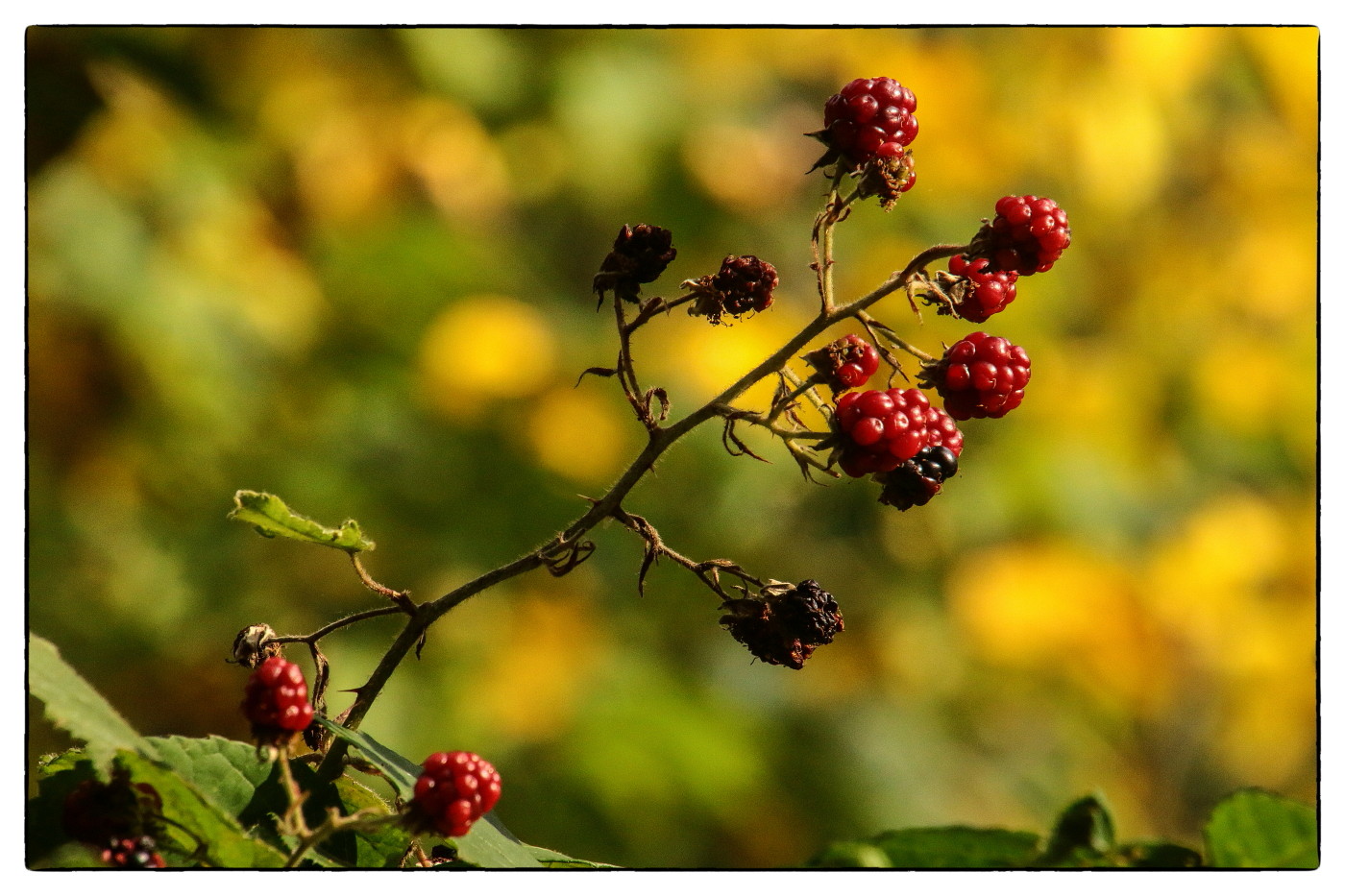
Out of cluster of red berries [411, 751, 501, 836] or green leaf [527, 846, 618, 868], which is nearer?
cluster of red berries [411, 751, 501, 836]

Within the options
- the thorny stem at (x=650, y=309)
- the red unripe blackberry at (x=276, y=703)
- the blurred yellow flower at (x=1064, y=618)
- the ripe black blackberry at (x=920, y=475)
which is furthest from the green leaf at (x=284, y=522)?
the blurred yellow flower at (x=1064, y=618)

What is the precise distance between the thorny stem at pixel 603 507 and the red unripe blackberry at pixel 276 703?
0.05m

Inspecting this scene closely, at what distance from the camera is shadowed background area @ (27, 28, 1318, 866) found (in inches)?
88.8

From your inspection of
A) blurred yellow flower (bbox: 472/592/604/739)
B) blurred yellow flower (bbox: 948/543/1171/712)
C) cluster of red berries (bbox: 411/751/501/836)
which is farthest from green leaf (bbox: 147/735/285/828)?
blurred yellow flower (bbox: 948/543/1171/712)

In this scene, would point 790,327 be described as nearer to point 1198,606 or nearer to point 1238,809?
point 1198,606

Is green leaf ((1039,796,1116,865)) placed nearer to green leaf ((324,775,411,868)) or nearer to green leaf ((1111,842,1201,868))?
green leaf ((1111,842,1201,868))

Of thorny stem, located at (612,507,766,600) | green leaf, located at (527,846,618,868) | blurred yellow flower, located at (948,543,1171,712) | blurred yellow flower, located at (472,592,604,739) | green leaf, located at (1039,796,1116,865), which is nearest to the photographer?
green leaf, located at (1039,796,1116,865)

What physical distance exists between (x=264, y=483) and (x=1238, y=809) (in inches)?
74.9

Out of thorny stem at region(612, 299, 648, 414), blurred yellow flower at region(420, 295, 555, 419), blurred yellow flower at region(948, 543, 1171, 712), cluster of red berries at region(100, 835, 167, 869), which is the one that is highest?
blurred yellow flower at region(420, 295, 555, 419)

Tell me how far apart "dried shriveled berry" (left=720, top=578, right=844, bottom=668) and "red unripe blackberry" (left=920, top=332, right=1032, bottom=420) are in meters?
0.15

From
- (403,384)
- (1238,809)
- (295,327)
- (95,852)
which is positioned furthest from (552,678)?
(1238,809)

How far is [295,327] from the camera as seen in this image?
245 centimetres

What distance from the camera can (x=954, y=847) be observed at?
2.43ft

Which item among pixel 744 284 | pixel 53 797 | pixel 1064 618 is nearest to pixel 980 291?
pixel 744 284
